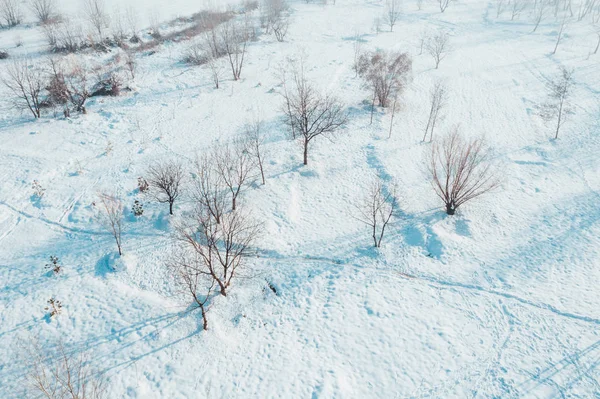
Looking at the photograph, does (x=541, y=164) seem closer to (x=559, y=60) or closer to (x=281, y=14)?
(x=559, y=60)

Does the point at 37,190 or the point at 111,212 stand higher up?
the point at 37,190

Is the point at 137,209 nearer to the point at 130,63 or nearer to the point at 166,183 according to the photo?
the point at 166,183

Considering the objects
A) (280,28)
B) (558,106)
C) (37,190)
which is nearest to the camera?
(37,190)

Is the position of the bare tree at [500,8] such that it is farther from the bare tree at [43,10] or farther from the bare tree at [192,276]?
the bare tree at [192,276]

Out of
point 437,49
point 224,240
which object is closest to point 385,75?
point 437,49

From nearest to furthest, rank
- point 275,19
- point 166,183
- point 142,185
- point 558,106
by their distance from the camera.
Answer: point 166,183, point 142,185, point 558,106, point 275,19

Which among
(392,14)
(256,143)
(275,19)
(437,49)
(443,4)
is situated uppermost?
(443,4)

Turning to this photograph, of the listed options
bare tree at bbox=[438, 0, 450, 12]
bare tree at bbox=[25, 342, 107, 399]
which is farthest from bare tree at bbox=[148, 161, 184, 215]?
bare tree at bbox=[438, 0, 450, 12]
